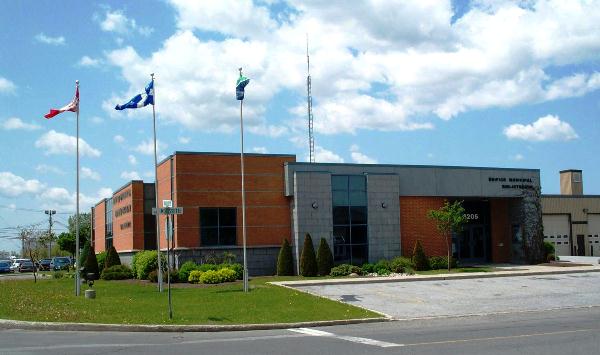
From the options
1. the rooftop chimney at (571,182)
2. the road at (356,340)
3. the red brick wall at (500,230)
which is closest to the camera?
the road at (356,340)

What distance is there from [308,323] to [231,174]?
722 inches

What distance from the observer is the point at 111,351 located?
13078mm

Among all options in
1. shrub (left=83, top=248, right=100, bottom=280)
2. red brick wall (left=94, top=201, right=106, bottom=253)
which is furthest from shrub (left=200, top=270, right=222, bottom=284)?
red brick wall (left=94, top=201, right=106, bottom=253)

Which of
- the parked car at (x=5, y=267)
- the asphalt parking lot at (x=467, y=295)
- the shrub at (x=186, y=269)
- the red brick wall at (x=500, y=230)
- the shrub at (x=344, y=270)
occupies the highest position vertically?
the red brick wall at (x=500, y=230)

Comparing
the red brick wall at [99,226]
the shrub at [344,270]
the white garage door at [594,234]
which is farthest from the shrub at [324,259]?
the white garage door at [594,234]

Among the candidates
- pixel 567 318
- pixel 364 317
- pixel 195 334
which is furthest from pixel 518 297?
pixel 195 334

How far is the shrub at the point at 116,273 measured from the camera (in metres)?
37.5

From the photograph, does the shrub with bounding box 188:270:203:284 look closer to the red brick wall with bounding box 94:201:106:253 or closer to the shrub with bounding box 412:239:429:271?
the shrub with bounding box 412:239:429:271

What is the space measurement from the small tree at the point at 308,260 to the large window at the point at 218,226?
4.08 m

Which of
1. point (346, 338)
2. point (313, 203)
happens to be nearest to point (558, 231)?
point (313, 203)

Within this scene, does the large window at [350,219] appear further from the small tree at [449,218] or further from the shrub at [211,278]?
the shrub at [211,278]

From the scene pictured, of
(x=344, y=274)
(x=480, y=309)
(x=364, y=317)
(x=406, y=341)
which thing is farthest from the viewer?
(x=344, y=274)

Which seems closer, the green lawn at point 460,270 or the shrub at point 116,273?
the green lawn at point 460,270

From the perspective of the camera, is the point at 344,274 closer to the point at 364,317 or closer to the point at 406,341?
the point at 364,317
